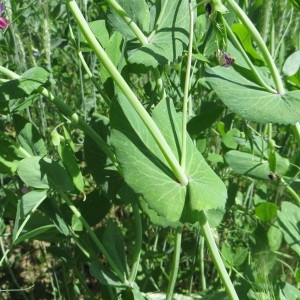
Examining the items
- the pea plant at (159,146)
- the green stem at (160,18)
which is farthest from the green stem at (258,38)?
the green stem at (160,18)

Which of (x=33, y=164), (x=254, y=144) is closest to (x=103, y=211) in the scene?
A: (x=33, y=164)

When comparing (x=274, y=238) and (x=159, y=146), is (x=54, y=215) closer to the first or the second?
(x=159, y=146)

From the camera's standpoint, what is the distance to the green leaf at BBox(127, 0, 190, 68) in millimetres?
739

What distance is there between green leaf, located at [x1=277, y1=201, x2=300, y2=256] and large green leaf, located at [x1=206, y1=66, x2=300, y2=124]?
0.26 metres

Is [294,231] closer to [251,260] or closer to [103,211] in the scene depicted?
[251,260]

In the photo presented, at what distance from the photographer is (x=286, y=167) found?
3.29ft

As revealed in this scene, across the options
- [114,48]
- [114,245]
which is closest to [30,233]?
[114,245]

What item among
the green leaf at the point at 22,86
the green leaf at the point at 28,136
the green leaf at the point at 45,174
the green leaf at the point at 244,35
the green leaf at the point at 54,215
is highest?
the green leaf at the point at 22,86

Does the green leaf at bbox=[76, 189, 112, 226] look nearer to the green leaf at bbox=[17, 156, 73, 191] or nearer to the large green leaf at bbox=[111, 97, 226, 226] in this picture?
the green leaf at bbox=[17, 156, 73, 191]

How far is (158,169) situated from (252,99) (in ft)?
0.74

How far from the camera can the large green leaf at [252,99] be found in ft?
2.54

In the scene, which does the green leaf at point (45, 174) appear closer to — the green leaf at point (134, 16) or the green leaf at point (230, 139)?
the green leaf at point (134, 16)

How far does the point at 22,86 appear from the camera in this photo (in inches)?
30.2

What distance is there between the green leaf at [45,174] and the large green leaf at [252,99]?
27 centimetres
